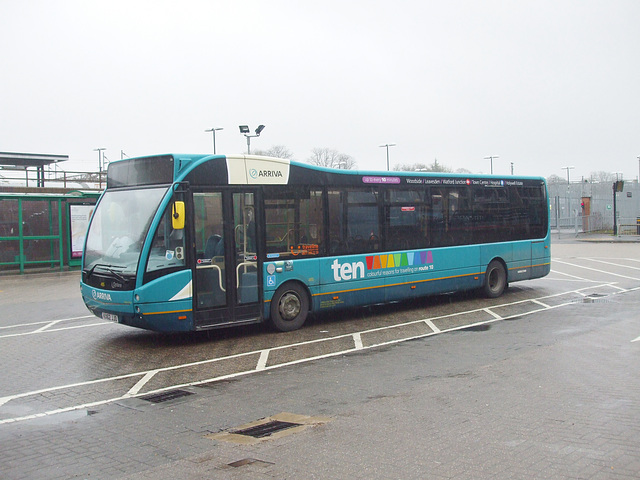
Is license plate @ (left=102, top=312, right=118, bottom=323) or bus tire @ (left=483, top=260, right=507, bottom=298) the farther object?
bus tire @ (left=483, top=260, right=507, bottom=298)

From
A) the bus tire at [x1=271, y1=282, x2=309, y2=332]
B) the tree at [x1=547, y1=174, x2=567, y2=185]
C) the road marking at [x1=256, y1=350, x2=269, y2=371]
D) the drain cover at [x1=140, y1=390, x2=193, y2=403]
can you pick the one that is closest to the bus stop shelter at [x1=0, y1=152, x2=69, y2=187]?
the bus tire at [x1=271, y1=282, x2=309, y2=332]

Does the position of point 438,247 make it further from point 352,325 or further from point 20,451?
point 20,451

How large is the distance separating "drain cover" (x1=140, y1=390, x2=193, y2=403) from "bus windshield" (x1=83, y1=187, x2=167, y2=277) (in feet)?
9.38

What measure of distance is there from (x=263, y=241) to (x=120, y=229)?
240cm

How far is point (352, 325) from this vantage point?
505 inches

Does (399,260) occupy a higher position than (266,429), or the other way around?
(399,260)

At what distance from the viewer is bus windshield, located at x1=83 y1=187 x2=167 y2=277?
10359 mm

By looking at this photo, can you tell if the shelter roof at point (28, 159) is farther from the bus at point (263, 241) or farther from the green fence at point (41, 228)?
the bus at point (263, 241)

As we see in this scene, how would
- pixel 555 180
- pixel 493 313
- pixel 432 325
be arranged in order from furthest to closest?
pixel 555 180 < pixel 493 313 < pixel 432 325

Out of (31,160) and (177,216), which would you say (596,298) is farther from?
(31,160)

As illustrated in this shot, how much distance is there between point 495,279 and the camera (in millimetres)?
16500

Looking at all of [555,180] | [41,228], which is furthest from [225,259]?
[555,180]

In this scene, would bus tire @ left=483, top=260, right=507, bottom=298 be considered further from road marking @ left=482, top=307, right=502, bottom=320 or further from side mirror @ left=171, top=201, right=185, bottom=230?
side mirror @ left=171, top=201, right=185, bottom=230

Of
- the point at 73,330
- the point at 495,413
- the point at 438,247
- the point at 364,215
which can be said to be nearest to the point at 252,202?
the point at 364,215
